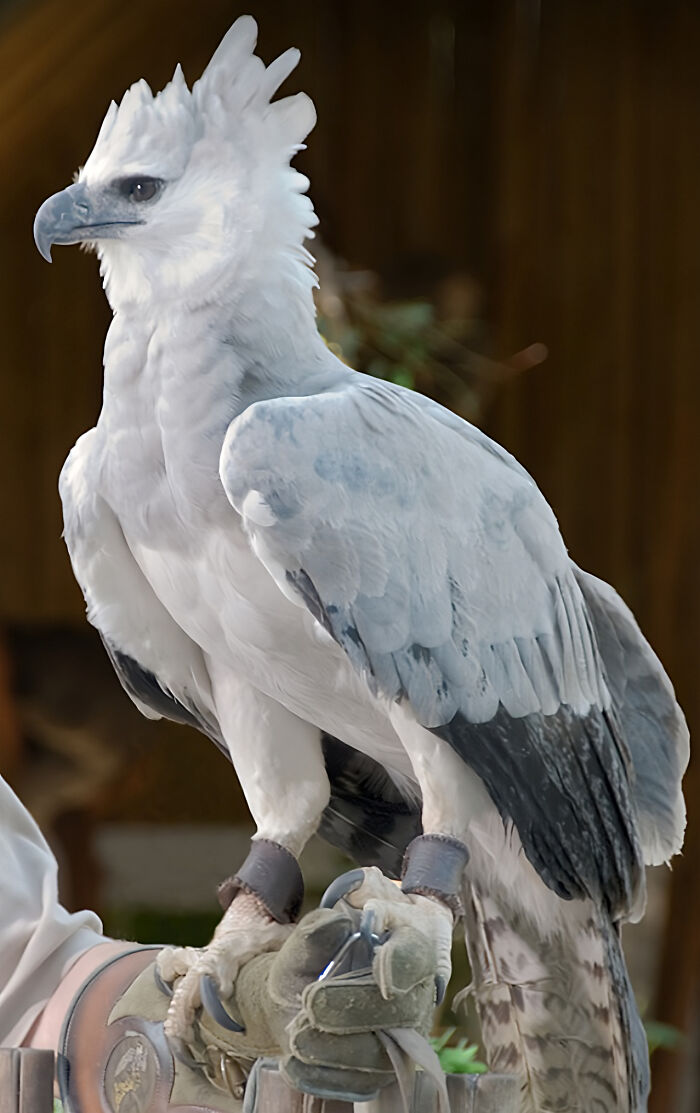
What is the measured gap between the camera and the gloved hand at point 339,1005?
88 cm

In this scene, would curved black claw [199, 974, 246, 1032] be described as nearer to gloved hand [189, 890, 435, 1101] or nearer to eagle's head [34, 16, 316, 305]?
gloved hand [189, 890, 435, 1101]

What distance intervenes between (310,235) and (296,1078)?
62cm

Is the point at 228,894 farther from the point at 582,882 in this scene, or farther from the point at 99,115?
the point at 99,115

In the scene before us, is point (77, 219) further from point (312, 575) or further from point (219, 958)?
point (219, 958)

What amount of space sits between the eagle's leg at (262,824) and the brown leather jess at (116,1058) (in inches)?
2.1

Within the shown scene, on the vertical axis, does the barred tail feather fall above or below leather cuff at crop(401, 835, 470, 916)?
below

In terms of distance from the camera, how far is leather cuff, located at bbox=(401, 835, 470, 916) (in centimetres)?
100

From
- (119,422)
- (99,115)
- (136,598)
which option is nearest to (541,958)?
(136,598)

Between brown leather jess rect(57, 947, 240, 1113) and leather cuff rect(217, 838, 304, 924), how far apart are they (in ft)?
0.37

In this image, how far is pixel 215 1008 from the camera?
3.24ft

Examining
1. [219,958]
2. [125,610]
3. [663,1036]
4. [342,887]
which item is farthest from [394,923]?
[663,1036]

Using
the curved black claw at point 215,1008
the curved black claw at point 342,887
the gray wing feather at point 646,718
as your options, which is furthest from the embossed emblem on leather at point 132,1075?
the gray wing feather at point 646,718

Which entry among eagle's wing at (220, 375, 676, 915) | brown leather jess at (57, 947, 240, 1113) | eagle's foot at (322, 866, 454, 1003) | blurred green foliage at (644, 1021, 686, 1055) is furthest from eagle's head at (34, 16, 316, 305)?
blurred green foliage at (644, 1021, 686, 1055)

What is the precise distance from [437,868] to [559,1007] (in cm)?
23
